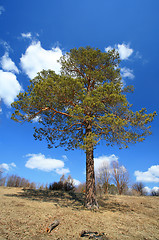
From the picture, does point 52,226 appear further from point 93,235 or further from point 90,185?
point 90,185

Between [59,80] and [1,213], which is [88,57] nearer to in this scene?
[59,80]

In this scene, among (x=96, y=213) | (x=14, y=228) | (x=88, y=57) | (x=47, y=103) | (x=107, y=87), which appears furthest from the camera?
(x=88, y=57)

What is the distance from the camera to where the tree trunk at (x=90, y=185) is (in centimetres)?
781

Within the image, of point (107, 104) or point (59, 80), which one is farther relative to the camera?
point (107, 104)

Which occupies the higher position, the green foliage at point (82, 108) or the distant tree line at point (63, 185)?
the green foliage at point (82, 108)

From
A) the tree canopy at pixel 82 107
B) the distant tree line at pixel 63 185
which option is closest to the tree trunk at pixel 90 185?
the tree canopy at pixel 82 107

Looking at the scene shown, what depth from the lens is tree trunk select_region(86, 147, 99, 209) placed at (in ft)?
25.6

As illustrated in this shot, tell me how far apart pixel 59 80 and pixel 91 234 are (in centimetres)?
709

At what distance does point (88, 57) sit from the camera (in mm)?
10125

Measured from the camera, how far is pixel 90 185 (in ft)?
26.8

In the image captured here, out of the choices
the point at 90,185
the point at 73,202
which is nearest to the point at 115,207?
the point at 90,185

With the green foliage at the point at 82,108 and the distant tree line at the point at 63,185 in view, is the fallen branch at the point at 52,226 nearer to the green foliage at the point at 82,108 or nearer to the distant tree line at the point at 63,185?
the green foliage at the point at 82,108

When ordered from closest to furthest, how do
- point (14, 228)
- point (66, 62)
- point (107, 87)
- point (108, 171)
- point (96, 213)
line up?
1. point (14, 228)
2. point (96, 213)
3. point (107, 87)
4. point (66, 62)
5. point (108, 171)

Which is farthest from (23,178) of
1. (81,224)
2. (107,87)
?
(107,87)
